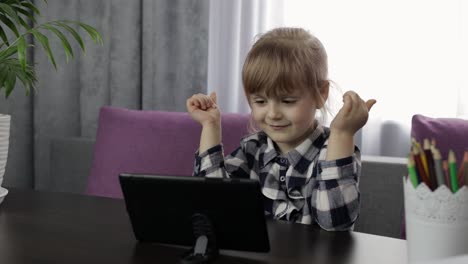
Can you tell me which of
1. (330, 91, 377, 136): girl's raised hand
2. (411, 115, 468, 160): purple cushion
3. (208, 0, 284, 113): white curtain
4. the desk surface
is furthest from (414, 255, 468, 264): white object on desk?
(208, 0, 284, 113): white curtain

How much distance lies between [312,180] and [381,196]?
514 mm

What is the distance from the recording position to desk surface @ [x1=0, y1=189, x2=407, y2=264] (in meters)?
0.81

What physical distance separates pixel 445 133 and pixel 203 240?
0.91m

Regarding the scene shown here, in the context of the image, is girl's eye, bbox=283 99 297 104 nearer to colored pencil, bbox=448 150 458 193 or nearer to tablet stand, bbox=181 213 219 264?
tablet stand, bbox=181 213 219 264

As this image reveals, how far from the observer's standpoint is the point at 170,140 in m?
1.79

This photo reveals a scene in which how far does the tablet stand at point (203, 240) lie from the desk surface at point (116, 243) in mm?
17

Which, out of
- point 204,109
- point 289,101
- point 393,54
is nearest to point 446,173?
point 289,101

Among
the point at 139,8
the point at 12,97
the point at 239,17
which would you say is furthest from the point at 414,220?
the point at 12,97

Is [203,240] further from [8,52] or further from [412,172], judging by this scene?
[8,52]

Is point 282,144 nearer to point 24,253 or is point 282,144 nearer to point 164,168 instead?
point 164,168

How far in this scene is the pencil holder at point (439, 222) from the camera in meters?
0.66

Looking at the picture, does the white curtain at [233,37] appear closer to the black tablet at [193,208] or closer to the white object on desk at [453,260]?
the black tablet at [193,208]

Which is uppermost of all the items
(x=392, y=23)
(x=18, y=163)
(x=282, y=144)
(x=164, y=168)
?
(x=392, y=23)

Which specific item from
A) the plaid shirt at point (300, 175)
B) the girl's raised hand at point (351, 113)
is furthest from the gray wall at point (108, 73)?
the girl's raised hand at point (351, 113)
